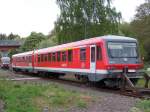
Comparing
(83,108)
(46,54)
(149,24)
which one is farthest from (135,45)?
(149,24)

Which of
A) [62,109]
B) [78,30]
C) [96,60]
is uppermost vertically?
[78,30]

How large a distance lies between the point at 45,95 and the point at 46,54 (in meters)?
19.9

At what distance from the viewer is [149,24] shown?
67188mm

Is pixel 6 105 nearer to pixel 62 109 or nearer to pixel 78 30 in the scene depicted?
pixel 62 109

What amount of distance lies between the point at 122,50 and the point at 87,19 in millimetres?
24985

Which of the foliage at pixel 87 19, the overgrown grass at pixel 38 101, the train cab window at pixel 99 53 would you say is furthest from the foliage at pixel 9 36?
the overgrown grass at pixel 38 101

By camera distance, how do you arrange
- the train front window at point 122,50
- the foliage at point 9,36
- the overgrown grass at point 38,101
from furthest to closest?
the foliage at point 9,36, the train front window at point 122,50, the overgrown grass at point 38,101

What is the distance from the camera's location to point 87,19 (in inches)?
1913

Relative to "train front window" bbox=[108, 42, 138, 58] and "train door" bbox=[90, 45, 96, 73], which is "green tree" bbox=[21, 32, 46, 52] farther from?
"train front window" bbox=[108, 42, 138, 58]

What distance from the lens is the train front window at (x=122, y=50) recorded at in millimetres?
23547

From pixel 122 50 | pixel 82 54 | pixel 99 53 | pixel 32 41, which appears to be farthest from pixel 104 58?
pixel 32 41

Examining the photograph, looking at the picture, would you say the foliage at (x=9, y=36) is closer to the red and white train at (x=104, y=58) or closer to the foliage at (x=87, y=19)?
the foliage at (x=87, y=19)

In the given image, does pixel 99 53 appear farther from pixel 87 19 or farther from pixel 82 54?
pixel 87 19

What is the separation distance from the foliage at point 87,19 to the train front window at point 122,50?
2358 cm
